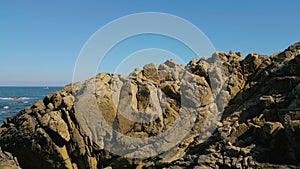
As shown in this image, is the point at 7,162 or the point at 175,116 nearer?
the point at 7,162

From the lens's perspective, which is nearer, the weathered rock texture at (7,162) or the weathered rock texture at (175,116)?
the weathered rock texture at (175,116)

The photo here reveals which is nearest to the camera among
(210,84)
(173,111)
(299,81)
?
(299,81)

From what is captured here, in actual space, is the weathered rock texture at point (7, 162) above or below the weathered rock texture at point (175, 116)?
below

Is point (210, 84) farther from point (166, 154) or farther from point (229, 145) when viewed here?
point (229, 145)

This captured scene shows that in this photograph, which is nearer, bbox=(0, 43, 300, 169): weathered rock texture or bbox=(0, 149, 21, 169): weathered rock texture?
bbox=(0, 43, 300, 169): weathered rock texture

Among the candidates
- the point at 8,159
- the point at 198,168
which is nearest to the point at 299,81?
the point at 198,168

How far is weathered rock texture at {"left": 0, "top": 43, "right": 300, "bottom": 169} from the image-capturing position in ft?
49.0

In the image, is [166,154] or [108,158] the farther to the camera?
[108,158]

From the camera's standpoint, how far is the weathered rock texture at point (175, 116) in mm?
14930

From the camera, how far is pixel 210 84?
75.9 ft

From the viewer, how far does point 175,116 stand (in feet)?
69.7

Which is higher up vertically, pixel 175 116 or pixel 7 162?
pixel 175 116

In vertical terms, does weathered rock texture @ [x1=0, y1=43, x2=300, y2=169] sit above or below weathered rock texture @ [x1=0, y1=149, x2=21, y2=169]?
above

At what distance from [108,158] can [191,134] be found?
5.52 m
